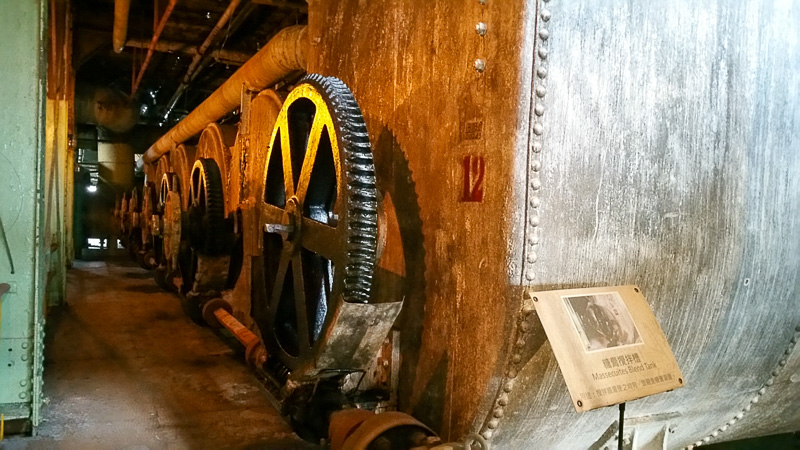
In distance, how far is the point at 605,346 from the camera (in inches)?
88.4

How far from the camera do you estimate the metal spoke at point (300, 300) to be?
3301 millimetres

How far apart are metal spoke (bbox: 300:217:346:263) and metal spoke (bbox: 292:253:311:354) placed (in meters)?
0.14

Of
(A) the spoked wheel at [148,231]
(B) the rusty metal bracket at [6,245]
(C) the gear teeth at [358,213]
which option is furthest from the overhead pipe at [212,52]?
(C) the gear teeth at [358,213]

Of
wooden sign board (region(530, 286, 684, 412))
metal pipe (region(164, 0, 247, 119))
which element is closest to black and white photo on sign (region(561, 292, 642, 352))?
wooden sign board (region(530, 286, 684, 412))

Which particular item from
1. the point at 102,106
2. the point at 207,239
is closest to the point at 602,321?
the point at 207,239

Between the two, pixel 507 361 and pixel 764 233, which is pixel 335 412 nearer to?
pixel 507 361

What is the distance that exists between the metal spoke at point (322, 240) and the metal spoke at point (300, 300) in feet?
0.47

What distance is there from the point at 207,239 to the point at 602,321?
16.4ft

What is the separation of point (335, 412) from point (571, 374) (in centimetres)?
138

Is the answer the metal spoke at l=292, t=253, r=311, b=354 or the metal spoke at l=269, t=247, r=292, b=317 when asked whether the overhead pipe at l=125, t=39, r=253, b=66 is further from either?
the metal spoke at l=292, t=253, r=311, b=354

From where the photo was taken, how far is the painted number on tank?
103 inches

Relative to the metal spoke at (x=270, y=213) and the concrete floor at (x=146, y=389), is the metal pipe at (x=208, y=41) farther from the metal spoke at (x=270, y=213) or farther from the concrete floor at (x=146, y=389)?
the concrete floor at (x=146, y=389)

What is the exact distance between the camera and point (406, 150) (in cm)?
324

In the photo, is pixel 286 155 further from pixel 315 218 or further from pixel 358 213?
pixel 358 213
